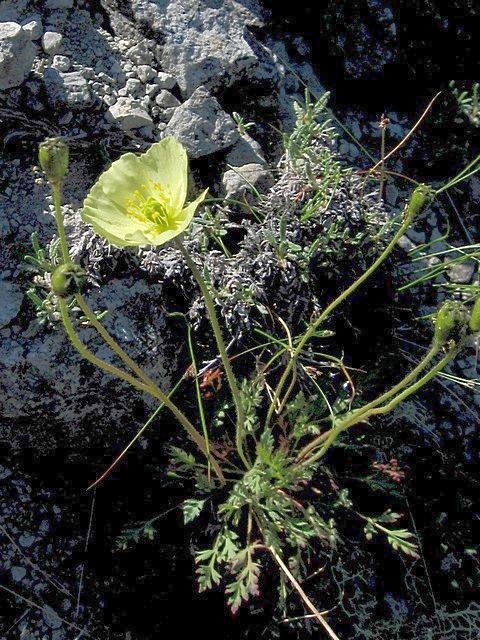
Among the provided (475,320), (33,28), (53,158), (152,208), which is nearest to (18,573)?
(152,208)

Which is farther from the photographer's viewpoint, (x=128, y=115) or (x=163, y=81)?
(x=163, y=81)

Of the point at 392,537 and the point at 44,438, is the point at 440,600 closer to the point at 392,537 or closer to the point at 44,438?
the point at 392,537

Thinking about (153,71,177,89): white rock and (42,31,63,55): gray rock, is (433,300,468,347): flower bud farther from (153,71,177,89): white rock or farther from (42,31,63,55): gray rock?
(42,31,63,55): gray rock

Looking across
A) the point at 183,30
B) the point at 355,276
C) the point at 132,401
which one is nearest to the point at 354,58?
the point at 183,30

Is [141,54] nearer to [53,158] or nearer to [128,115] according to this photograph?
[128,115]

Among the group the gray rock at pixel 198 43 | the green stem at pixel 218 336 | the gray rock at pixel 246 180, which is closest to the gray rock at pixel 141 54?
the gray rock at pixel 198 43

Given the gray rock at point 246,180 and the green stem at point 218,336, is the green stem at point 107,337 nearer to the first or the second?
the green stem at point 218,336
